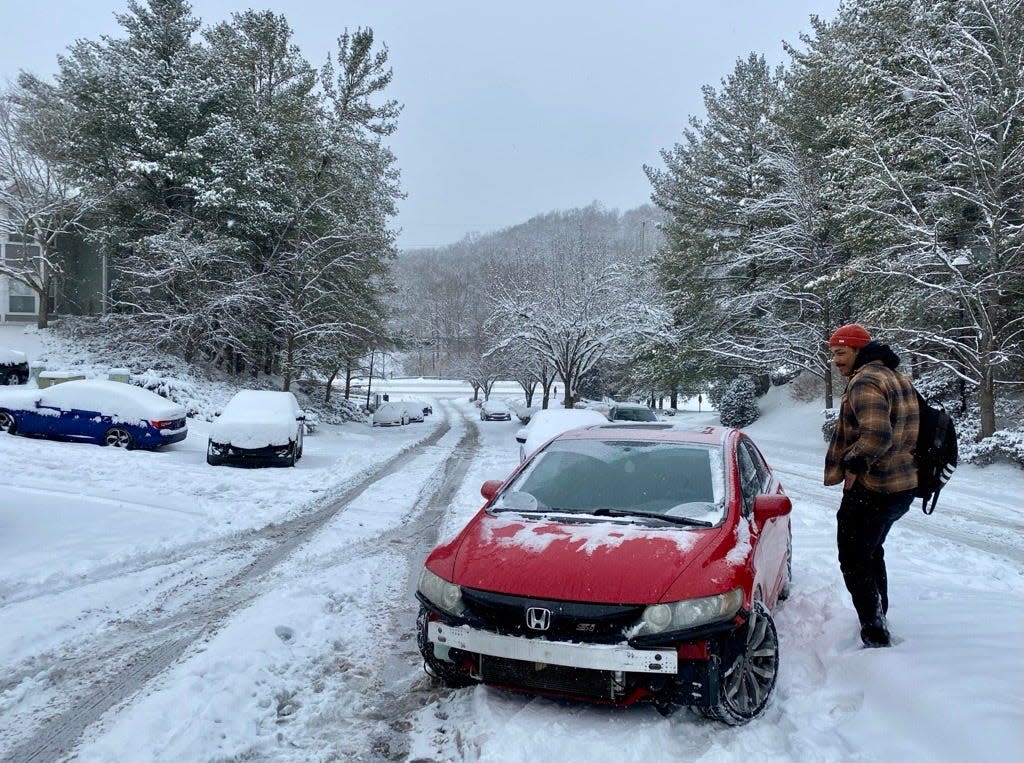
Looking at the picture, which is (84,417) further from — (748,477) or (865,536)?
(865,536)

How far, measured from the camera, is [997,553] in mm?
6918

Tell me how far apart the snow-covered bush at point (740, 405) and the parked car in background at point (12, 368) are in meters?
27.7

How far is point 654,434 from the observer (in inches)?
187

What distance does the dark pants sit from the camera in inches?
141

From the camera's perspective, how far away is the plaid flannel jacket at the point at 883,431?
3.50m

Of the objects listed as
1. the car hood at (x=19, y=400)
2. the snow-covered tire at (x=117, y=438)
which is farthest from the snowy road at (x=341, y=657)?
the car hood at (x=19, y=400)

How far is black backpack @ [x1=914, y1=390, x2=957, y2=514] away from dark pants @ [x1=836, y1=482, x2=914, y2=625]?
115 mm

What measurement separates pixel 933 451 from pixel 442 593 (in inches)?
111

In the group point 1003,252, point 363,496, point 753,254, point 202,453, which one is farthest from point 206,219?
point 1003,252

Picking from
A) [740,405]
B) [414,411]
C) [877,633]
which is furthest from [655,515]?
[414,411]

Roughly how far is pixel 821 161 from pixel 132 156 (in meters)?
24.7

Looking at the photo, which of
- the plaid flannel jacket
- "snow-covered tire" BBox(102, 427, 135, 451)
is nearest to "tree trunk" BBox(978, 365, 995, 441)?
the plaid flannel jacket

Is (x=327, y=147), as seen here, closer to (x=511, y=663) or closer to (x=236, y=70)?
(x=236, y=70)

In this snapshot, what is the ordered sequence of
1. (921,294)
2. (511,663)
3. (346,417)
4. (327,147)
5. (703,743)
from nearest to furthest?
(703,743)
(511,663)
(921,294)
(327,147)
(346,417)
